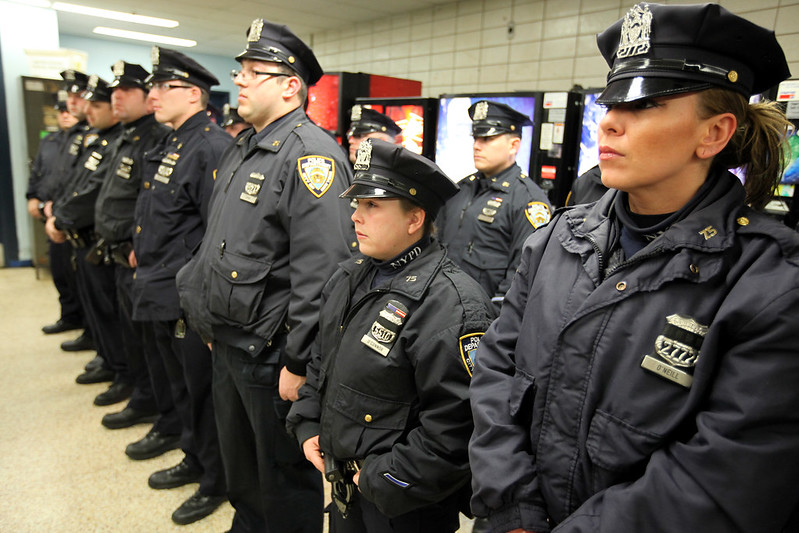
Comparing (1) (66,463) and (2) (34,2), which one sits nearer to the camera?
(1) (66,463)

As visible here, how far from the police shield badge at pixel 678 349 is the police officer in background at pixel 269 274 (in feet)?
3.63

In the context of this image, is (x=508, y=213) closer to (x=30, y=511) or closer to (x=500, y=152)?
(x=500, y=152)

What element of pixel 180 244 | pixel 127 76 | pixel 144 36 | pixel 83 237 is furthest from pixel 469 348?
pixel 144 36

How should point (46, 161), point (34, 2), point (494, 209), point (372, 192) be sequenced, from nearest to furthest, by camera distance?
point (372, 192)
point (494, 209)
point (46, 161)
point (34, 2)

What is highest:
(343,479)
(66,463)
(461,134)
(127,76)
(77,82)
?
(77,82)

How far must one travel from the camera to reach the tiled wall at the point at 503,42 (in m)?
4.12

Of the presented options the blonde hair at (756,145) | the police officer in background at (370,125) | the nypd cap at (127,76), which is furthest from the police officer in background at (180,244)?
the blonde hair at (756,145)

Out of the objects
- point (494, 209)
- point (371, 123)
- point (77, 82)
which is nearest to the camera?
point (494, 209)

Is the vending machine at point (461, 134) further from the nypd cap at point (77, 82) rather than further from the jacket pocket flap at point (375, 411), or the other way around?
the nypd cap at point (77, 82)

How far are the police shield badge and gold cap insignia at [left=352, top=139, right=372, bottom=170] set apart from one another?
0.90m

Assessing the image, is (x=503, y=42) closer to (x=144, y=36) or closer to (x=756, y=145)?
(x=756, y=145)

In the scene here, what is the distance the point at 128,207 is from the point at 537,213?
87.4 inches

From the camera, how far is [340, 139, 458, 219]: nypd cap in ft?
4.61

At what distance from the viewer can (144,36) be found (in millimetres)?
9781
